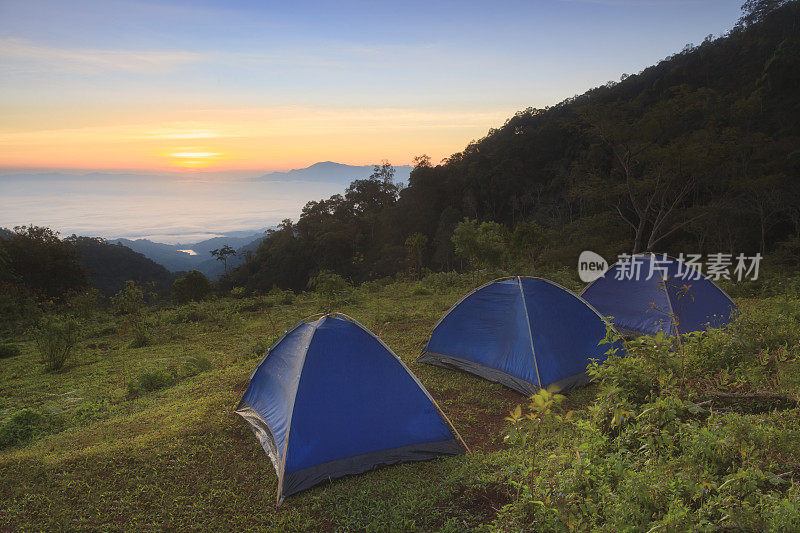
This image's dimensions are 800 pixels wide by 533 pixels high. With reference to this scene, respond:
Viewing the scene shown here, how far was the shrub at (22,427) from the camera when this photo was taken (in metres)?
6.29

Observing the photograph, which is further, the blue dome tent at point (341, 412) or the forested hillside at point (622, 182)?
the forested hillside at point (622, 182)

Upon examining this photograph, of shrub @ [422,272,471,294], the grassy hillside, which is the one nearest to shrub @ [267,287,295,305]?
shrub @ [422,272,471,294]

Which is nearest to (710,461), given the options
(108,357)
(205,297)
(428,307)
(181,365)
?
(181,365)

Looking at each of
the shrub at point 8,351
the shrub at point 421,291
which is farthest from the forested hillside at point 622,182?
the shrub at point 8,351

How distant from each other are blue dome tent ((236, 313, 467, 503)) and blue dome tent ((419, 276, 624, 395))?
2.26m

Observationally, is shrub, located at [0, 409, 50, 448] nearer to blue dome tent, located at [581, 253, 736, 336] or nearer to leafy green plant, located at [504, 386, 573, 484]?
leafy green plant, located at [504, 386, 573, 484]

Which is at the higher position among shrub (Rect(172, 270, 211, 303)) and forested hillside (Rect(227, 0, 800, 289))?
forested hillside (Rect(227, 0, 800, 289))

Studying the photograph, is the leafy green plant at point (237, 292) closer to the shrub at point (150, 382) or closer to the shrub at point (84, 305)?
the shrub at point (84, 305)

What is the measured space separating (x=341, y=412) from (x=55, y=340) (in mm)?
8934

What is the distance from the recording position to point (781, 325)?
648 cm

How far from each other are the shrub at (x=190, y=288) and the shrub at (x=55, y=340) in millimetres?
9686

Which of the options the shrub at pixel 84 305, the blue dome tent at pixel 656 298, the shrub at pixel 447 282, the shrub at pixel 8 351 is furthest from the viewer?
the shrub at pixel 447 282

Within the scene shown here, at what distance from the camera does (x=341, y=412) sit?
5.16 metres

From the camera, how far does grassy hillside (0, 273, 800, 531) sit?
328 cm
